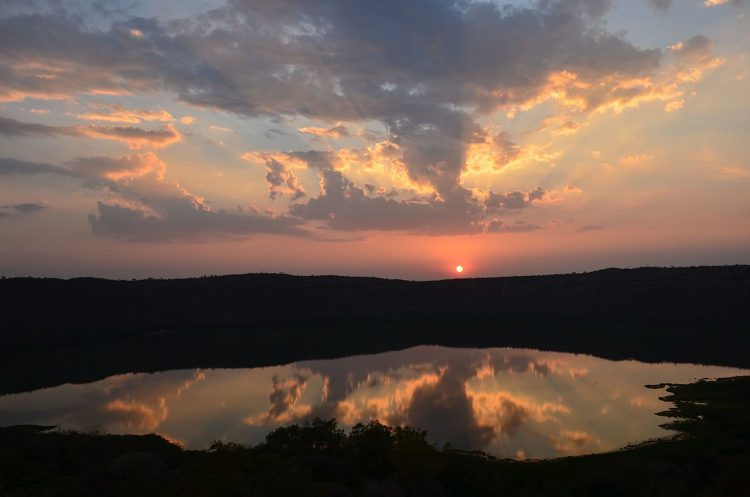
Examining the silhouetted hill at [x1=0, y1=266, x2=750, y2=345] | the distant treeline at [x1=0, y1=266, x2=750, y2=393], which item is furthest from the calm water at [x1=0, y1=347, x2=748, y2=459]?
the silhouetted hill at [x1=0, y1=266, x2=750, y2=345]

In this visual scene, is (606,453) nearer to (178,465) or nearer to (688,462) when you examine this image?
(688,462)

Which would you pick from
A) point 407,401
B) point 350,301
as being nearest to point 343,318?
point 350,301

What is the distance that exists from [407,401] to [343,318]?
93.1 meters

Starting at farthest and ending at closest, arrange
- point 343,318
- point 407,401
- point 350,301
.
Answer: point 350,301 → point 343,318 → point 407,401

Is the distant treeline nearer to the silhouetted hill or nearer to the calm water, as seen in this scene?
the silhouetted hill

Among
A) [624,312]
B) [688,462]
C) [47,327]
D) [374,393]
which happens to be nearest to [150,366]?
[374,393]

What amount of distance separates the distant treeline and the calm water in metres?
10.5

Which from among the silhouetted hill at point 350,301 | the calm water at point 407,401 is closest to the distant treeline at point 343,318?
the silhouetted hill at point 350,301

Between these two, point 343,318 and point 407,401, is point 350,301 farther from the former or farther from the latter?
point 407,401

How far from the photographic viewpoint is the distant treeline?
9288 centimetres

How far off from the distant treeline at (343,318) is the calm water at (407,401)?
1045 cm

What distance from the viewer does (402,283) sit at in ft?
598

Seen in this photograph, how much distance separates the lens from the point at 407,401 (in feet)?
196

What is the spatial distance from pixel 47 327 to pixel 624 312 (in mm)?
135505
